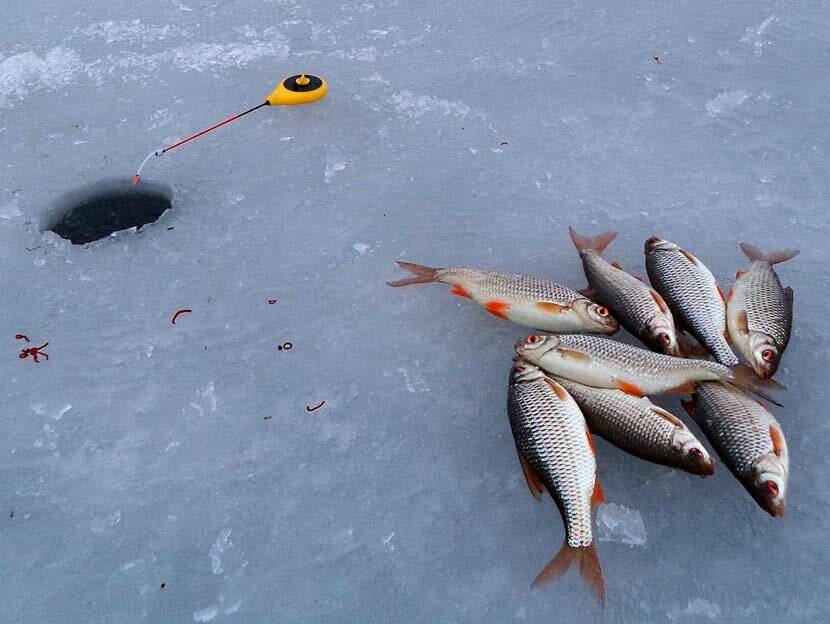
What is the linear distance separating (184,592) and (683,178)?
3331 mm

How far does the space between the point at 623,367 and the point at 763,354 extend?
24.2 inches

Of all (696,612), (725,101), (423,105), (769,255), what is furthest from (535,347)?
(725,101)

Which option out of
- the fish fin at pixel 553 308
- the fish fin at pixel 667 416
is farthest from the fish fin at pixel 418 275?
the fish fin at pixel 667 416

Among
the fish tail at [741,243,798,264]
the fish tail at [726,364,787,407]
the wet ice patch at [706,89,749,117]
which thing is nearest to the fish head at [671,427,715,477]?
the fish tail at [726,364,787,407]

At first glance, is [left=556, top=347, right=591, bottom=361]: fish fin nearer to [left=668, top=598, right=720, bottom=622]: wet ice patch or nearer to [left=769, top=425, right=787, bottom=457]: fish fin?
[left=769, top=425, right=787, bottom=457]: fish fin

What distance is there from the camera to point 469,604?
7.45 ft

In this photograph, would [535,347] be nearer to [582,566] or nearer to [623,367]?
[623,367]

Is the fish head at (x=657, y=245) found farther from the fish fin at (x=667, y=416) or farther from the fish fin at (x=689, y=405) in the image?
the fish fin at (x=667, y=416)

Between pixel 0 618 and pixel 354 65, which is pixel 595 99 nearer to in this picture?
pixel 354 65

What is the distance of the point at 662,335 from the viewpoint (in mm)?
2740

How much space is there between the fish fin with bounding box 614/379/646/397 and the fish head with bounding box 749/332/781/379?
20.5 inches

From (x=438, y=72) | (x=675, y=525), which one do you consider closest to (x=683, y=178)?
(x=438, y=72)

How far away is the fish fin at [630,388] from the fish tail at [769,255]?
111cm

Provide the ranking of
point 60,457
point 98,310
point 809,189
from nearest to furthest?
point 60,457, point 98,310, point 809,189
